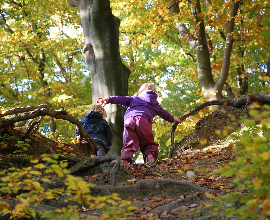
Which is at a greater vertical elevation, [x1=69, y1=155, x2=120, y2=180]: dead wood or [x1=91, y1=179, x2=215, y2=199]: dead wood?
[x1=69, y1=155, x2=120, y2=180]: dead wood

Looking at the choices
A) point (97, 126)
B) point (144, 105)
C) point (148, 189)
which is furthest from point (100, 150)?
point (148, 189)

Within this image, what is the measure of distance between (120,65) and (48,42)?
8030 mm

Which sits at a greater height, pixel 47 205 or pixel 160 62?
pixel 160 62

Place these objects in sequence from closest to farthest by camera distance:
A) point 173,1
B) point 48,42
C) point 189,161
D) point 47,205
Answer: point 47,205
point 189,161
point 173,1
point 48,42

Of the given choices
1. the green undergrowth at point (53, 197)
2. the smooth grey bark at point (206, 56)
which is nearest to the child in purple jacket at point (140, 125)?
the green undergrowth at point (53, 197)

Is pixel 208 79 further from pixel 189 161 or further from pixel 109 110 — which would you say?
pixel 189 161

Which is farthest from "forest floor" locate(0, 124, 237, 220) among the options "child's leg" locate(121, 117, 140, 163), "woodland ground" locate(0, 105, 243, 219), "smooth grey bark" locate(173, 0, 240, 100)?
"smooth grey bark" locate(173, 0, 240, 100)

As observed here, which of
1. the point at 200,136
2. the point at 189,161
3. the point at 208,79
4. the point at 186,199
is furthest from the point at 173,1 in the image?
the point at 186,199

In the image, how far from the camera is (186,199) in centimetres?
307

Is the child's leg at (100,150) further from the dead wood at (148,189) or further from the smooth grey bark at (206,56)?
the smooth grey bark at (206,56)

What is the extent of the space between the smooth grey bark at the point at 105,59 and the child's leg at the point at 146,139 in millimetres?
1918

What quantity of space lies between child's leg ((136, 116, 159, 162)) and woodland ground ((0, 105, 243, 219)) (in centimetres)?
78

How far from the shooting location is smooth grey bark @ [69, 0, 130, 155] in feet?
26.7

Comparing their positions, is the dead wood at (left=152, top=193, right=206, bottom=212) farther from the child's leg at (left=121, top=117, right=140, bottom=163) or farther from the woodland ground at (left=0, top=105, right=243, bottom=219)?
the child's leg at (left=121, top=117, right=140, bottom=163)
